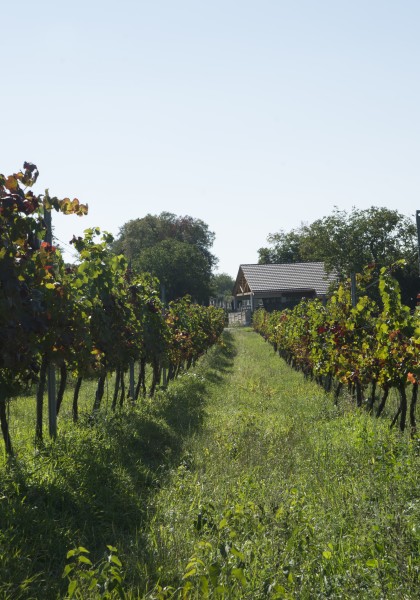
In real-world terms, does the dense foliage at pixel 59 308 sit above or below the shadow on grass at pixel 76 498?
above

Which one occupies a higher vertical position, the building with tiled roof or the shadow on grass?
the building with tiled roof

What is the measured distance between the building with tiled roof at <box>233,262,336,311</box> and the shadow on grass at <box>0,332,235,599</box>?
51750 mm

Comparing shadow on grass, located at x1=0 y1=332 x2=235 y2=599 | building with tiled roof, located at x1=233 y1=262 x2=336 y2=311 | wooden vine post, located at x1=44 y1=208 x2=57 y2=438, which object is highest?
building with tiled roof, located at x1=233 y1=262 x2=336 y2=311

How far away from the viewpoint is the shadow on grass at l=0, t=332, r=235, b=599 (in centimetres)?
527

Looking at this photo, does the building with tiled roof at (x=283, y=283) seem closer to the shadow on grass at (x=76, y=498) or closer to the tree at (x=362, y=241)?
the tree at (x=362, y=241)

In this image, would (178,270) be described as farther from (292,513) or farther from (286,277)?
(292,513)

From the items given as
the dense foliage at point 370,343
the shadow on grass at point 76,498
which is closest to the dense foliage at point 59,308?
the shadow on grass at point 76,498

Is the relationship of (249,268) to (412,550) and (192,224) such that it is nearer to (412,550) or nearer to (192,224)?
(192,224)

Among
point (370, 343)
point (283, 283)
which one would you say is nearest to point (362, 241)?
point (283, 283)

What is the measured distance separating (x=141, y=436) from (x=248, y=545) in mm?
4904

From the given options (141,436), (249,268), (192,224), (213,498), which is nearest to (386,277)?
(141,436)

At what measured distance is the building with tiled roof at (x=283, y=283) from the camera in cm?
6269

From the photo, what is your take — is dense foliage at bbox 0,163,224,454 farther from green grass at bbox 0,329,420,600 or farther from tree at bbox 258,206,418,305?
tree at bbox 258,206,418,305

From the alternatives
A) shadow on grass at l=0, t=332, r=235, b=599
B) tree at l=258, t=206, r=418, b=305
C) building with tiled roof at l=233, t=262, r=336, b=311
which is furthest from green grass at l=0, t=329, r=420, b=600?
building with tiled roof at l=233, t=262, r=336, b=311
